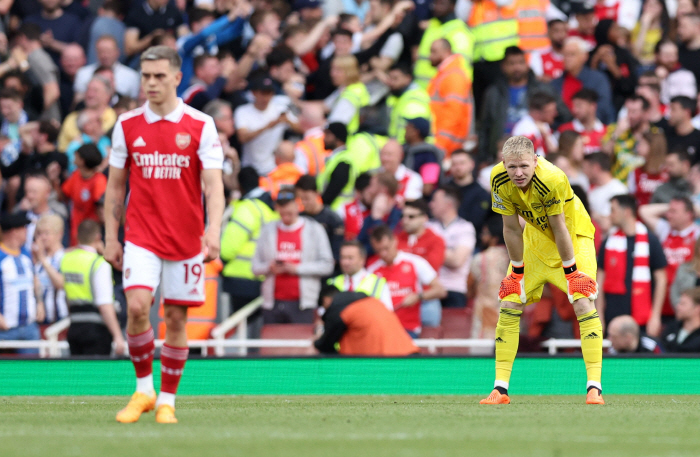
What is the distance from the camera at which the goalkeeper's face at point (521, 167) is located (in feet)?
25.5


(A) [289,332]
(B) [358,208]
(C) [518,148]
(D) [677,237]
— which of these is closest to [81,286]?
(A) [289,332]

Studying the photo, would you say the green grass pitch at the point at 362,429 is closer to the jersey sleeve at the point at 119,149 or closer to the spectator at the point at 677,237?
the jersey sleeve at the point at 119,149

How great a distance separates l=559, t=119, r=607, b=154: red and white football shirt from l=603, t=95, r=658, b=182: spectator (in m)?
0.16

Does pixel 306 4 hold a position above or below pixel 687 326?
above

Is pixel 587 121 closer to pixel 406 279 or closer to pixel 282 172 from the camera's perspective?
pixel 406 279

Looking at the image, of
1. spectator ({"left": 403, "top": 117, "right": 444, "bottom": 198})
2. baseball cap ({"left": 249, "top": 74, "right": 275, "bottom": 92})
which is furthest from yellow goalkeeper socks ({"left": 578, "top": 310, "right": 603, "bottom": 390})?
baseball cap ({"left": 249, "top": 74, "right": 275, "bottom": 92})

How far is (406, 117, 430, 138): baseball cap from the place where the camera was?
44.8 feet

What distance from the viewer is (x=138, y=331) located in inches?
273

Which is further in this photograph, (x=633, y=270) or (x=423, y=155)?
(x=423, y=155)

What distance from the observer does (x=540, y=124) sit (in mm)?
13578

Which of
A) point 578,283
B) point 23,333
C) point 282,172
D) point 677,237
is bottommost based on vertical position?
point 23,333

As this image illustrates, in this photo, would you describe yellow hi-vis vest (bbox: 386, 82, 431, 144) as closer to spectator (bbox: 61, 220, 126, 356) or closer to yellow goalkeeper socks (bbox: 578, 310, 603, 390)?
spectator (bbox: 61, 220, 126, 356)

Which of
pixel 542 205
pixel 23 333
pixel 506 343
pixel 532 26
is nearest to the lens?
pixel 542 205

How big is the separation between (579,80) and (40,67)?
24.1 ft
